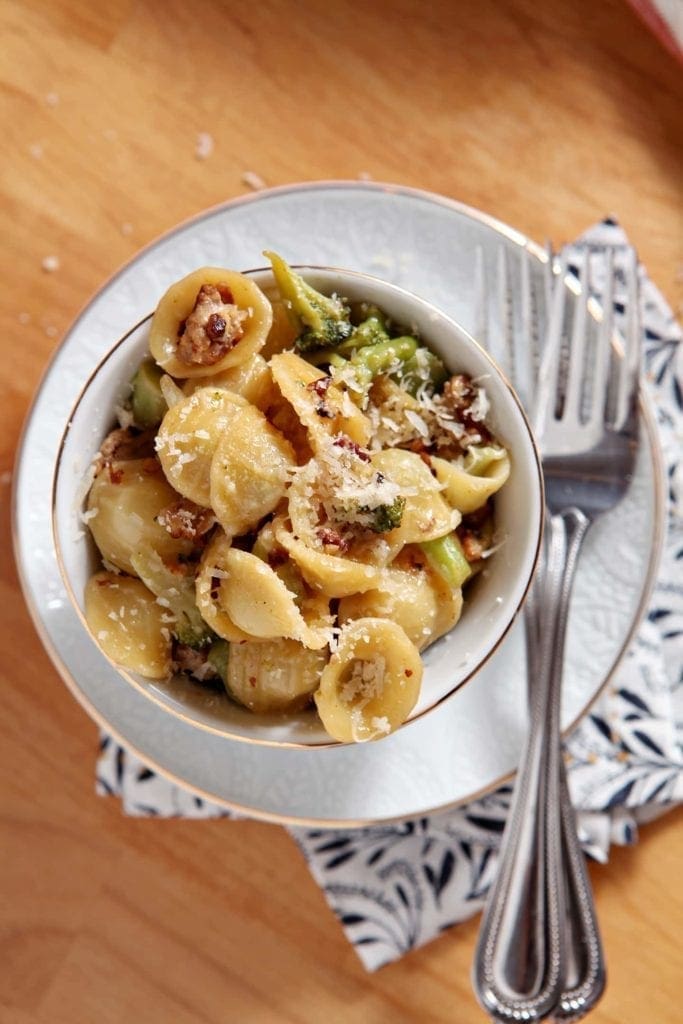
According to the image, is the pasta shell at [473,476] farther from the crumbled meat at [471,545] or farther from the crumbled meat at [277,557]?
the crumbled meat at [277,557]

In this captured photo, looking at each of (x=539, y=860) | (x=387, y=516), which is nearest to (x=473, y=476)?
(x=387, y=516)

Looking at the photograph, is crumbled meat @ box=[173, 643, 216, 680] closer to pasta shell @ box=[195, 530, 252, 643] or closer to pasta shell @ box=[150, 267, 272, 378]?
pasta shell @ box=[195, 530, 252, 643]

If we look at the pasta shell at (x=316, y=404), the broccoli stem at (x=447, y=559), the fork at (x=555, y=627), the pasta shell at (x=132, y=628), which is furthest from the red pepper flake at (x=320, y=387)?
the fork at (x=555, y=627)

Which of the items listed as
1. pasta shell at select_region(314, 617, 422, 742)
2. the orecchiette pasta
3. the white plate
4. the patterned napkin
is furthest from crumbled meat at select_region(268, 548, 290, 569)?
the patterned napkin

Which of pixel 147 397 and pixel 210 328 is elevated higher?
pixel 210 328

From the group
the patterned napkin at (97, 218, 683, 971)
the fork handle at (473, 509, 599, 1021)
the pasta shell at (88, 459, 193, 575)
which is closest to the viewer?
the pasta shell at (88, 459, 193, 575)

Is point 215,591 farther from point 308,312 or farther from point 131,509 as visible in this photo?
point 308,312

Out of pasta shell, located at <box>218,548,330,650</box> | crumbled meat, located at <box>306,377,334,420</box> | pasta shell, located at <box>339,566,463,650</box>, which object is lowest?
pasta shell, located at <box>218,548,330,650</box>
